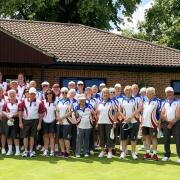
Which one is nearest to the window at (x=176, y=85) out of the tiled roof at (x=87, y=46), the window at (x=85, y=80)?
the tiled roof at (x=87, y=46)

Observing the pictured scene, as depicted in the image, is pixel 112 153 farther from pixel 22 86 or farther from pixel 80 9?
pixel 80 9

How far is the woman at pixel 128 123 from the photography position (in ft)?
38.0

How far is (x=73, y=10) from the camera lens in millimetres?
34688

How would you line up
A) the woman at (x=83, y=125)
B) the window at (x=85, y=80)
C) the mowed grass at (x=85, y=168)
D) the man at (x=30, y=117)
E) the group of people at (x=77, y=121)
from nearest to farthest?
the mowed grass at (x=85, y=168)
the group of people at (x=77, y=121)
the man at (x=30, y=117)
the woman at (x=83, y=125)
the window at (x=85, y=80)

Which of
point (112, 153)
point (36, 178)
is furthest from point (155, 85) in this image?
point (36, 178)

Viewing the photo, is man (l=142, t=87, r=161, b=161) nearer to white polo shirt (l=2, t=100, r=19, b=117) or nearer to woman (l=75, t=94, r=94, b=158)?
woman (l=75, t=94, r=94, b=158)

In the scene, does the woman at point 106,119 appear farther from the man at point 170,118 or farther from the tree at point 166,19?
the tree at point 166,19

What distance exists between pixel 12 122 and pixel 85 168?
109 inches

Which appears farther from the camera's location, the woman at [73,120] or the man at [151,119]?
the woman at [73,120]

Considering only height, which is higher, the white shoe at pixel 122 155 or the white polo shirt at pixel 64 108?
the white polo shirt at pixel 64 108

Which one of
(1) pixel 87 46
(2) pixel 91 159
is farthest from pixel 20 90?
(1) pixel 87 46

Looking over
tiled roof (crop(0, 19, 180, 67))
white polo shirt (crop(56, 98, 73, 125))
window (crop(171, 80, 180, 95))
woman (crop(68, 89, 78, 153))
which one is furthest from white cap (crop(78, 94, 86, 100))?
window (crop(171, 80, 180, 95))

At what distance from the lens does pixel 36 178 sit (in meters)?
9.06

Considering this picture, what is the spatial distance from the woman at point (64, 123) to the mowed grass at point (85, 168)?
1.12 ft
